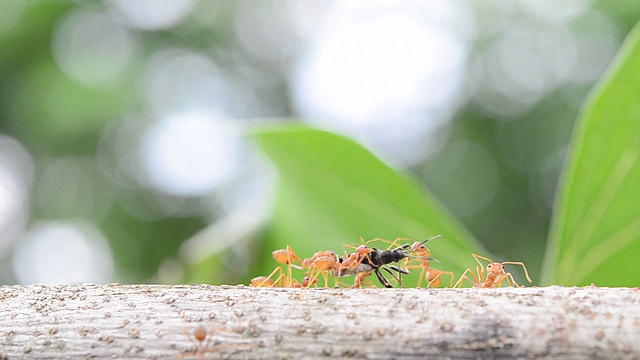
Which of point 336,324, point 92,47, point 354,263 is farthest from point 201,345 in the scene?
point 92,47

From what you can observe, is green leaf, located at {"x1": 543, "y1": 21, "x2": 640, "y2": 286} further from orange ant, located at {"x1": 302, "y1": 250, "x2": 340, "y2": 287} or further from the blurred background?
the blurred background

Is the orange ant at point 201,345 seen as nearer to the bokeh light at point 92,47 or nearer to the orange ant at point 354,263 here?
the orange ant at point 354,263

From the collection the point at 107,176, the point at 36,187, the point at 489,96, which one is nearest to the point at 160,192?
the point at 107,176

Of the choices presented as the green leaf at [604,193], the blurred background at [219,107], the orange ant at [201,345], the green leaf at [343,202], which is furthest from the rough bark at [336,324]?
the blurred background at [219,107]

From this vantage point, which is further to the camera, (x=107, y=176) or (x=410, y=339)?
(x=107, y=176)

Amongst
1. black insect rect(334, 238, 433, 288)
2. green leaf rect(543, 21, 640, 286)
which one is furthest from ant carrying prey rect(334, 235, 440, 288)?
green leaf rect(543, 21, 640, 286)

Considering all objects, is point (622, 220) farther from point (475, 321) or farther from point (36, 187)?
point (36, 187)
